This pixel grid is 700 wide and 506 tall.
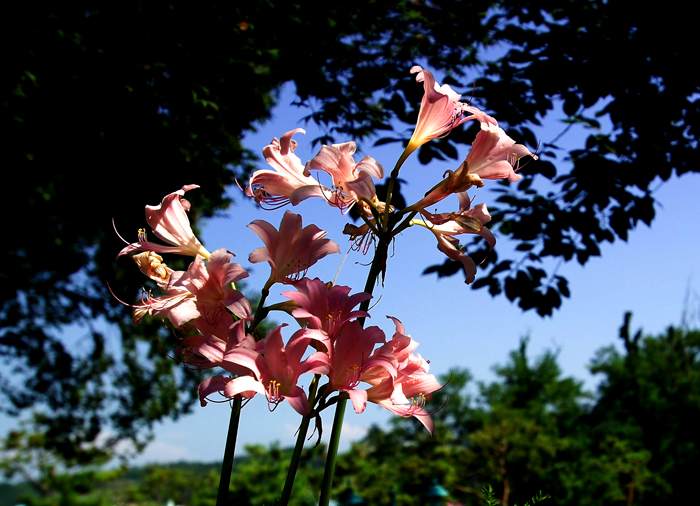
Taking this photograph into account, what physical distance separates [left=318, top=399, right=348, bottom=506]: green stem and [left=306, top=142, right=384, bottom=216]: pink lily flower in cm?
33

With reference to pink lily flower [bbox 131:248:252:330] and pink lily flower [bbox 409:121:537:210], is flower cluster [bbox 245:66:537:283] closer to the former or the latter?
pink lily flower [bbox 409:121:537:210]

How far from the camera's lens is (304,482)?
12.5 metres

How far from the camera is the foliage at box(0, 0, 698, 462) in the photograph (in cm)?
323

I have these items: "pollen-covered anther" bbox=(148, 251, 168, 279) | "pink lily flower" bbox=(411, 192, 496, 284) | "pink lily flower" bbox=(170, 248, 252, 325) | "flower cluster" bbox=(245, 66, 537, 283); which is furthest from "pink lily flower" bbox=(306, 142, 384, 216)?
"pollen-covered anther" bbox=(148, 251, 168, 279)

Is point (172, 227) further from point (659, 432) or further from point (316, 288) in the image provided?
point (659, 432)

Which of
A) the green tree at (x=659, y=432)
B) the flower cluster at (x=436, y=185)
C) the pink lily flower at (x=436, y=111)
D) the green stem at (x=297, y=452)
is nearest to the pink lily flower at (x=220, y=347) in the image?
the green stem at (x=297, y=452)

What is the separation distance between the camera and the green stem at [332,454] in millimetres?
779

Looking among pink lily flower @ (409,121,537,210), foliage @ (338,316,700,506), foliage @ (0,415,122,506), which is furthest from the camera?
foliage @ (338,316,700,506)

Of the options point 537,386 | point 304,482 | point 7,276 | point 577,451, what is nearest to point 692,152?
point 7,276

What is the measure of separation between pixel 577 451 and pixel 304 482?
838 cm

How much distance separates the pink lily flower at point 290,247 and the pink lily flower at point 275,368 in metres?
0.13

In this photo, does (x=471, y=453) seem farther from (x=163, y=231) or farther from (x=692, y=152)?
(x=163, y=231)

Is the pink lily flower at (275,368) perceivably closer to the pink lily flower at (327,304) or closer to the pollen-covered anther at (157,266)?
the pink lily flower at (327,304)

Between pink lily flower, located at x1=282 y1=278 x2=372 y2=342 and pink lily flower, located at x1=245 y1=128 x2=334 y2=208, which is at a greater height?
pink lily flower, located at x1=245 y1=128 x2=334 y2=208
